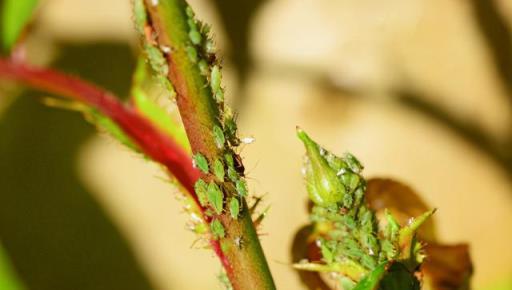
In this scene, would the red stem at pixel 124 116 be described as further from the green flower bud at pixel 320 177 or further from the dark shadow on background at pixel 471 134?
the dark shadow on background at pixel 471 134

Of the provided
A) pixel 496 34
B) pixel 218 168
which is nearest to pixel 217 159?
pixel 218 168

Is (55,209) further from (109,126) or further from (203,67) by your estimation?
(203,67)

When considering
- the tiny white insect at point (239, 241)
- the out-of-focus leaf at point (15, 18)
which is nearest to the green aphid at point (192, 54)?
the tiny white insect at point (239, 241)

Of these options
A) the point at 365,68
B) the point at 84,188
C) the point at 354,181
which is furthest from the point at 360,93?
the point at 354,181

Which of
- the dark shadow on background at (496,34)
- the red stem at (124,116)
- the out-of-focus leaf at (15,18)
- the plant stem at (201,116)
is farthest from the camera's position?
the dark shadow on background at (496,34)

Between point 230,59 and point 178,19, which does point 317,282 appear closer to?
point 178,19

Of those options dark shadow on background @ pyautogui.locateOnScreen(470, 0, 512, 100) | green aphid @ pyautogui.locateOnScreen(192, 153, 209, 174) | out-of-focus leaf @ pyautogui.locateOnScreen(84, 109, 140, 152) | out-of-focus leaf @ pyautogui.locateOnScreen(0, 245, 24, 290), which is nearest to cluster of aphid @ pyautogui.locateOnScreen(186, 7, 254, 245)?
green aphid @ pyautogui.locateOnScreen(192, 153, 209, 174)

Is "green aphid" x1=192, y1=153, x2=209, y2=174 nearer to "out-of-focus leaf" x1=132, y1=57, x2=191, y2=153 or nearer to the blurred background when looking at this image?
"out-of-focus leaf" x1=132, y1=57, x2=191, y2=153
